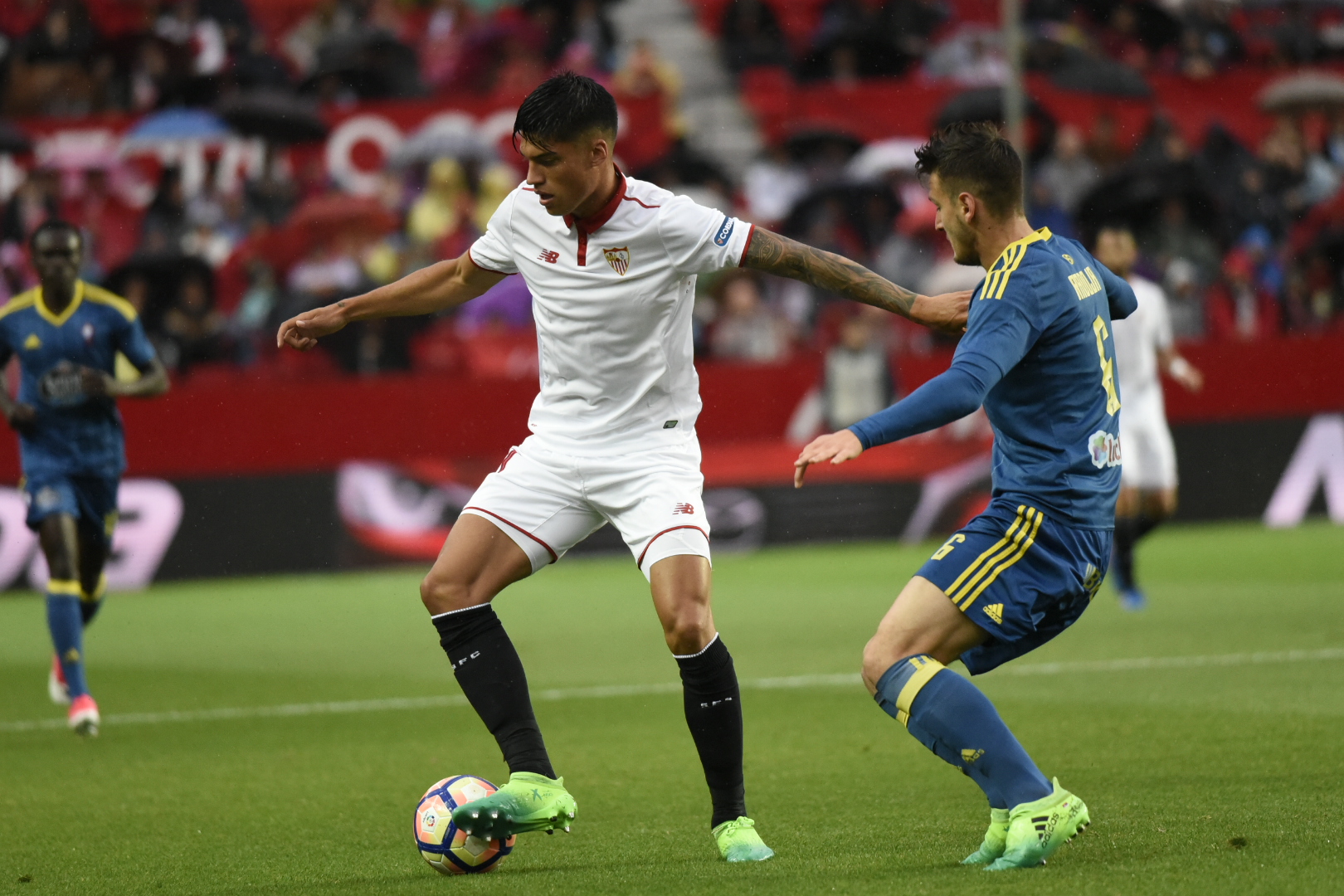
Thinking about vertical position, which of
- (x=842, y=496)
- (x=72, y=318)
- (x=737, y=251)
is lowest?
(x=842, y=496)

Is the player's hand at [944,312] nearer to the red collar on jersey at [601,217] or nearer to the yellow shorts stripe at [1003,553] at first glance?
the yellow shorts stripe at [1003,553]

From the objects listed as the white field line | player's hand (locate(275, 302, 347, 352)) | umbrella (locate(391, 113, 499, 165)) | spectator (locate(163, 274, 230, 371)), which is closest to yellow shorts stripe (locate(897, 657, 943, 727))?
player's hand (locate(275, 302, 347, 352))

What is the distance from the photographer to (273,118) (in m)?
19.6

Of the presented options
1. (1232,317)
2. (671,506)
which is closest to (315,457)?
(1232,317)

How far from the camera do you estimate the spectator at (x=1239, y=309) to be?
1866cm

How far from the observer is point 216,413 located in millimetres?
15617

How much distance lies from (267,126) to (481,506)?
15.0 meters

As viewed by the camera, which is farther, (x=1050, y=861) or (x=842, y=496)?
(x=842, y=496)

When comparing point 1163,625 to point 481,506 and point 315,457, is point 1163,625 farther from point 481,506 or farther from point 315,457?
point 315,457

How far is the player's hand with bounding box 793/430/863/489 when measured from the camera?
14.2 feet

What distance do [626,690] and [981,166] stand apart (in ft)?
16.0

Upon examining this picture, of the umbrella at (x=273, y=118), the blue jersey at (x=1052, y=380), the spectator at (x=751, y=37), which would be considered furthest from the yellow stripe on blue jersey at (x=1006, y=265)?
the spectator at (x=751, y=37)

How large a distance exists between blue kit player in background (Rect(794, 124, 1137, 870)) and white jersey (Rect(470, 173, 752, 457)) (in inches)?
30.4

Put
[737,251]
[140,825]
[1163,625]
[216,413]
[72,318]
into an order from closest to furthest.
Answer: [737,251]
[140,825]
[72,318]
[1163,625]
[216,413]
